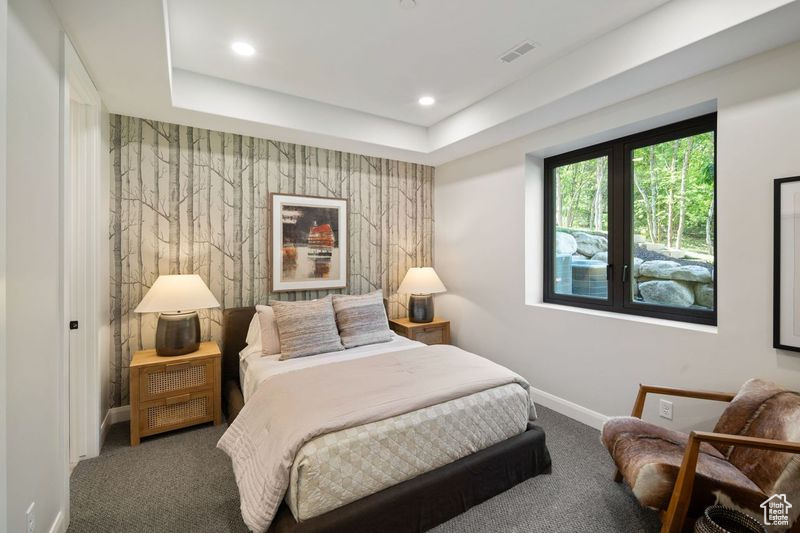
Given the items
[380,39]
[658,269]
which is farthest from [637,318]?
[380,39]

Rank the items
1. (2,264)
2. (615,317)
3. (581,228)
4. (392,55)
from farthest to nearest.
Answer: (581,228) → (615,317) → (392,55) → (2,264)

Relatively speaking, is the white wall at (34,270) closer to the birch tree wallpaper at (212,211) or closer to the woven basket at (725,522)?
the birch tree wallpaper at (212,211)

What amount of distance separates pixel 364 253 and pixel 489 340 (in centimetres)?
163

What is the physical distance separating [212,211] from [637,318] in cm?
360

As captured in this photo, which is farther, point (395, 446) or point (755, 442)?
point (395, 446)

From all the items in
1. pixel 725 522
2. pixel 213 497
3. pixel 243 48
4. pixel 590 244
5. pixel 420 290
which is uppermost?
pixel 243 48

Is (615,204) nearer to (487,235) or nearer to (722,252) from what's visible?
(722,252)

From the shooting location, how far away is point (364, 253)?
13.2ft

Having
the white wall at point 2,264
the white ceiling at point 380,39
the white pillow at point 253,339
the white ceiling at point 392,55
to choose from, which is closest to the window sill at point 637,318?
the white ceiling at point 392,55

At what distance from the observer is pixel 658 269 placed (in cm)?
275

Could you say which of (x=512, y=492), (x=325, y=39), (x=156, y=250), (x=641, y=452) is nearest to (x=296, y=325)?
→ (x=156, y=250)

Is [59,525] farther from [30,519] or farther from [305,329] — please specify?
[305,329]

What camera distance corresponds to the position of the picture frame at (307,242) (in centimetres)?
348

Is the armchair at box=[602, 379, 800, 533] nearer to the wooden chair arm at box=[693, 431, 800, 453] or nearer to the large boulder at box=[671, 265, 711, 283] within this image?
the wooden chair arm at box=[693, 431, 800, 453]
